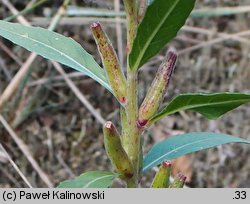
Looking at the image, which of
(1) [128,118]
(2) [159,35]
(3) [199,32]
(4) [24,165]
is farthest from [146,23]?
(3) [199,32]

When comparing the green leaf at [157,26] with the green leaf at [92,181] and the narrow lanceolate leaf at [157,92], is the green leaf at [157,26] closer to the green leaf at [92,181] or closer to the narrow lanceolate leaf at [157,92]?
the narrow lanceolate leaf at [157,92]

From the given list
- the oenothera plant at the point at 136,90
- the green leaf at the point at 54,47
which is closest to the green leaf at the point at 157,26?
the oenothera plant at the point at 136,90

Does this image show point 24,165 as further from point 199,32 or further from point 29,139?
point 199,32
